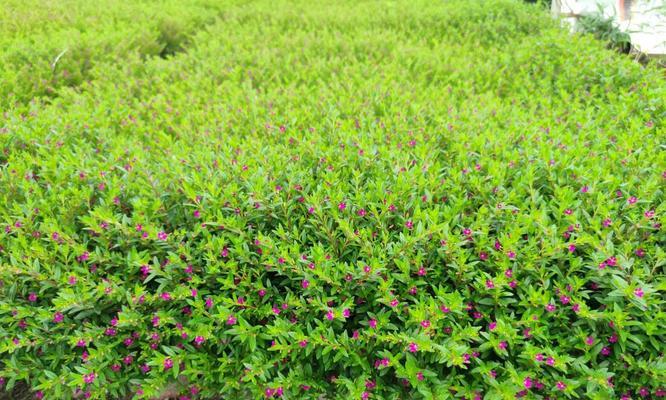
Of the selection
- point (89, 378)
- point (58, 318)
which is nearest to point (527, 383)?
point (89, 378)

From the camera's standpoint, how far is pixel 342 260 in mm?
2420

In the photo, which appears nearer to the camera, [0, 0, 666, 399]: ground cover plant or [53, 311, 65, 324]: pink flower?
[0, 0, 666, 399]: ground cover plant

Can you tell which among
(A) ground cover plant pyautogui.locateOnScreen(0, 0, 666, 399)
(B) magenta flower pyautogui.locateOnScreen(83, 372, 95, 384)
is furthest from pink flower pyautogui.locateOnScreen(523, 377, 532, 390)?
(B) magenta flower pyautogui.locateOnScreen(83, 372, 95, 384)

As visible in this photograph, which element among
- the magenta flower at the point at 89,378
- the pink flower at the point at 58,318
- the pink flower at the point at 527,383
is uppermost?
the pink flower at the point at 527,383

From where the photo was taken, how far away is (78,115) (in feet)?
12.0

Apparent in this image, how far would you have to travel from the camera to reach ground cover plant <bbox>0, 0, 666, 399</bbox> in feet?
6.81

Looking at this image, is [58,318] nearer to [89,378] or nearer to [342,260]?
[89,378]

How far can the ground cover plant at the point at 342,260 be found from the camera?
2.08 m

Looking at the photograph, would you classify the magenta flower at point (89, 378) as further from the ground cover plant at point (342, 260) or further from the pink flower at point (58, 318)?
the pink flower at point (58, 318)

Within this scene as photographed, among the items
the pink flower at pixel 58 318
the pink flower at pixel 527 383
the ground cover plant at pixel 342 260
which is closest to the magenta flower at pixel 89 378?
the ground cover plant at pixel 342 260

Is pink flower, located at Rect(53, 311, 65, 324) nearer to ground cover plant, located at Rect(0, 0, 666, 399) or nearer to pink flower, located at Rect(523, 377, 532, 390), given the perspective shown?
ground cover plant, located at Rect(0, 0, 666, 399)

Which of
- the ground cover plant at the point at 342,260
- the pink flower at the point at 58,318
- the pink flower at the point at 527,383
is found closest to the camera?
the pink flower at the point at 527,383

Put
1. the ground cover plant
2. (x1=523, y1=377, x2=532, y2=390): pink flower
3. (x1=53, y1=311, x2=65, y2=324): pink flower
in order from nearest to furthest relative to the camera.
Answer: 1. (x1=523, y1=377, x2=532, y2=390): pink flower
2. the ground cover plant
3. (x1=53, y1=311, x2=65, y2=324): pink flower

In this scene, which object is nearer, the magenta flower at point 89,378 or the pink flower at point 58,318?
the magenta flower at point 89,378
